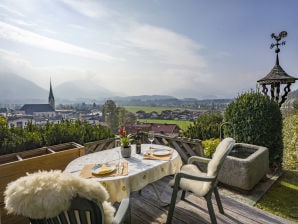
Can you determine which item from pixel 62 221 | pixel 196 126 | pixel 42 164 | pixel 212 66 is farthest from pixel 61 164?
pixel 212 66

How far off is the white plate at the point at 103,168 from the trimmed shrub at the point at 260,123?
3.29 meters

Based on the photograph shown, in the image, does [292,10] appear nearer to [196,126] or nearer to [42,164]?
[196,126]

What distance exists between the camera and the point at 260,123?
3881 mm

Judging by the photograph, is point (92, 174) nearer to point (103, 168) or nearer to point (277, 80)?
point (103, 168)

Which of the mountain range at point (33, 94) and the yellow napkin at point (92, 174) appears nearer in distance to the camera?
the yellow napkin at point (92, 174)

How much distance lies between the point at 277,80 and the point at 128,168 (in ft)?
15.0

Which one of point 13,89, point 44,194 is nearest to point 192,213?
point 44,194

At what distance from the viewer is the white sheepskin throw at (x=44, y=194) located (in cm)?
92

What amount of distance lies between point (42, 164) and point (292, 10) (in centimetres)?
637

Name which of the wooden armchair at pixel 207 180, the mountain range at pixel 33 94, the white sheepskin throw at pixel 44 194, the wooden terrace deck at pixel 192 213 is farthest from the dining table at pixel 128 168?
the mountain range at pixel 33 94

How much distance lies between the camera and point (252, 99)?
4.03 m

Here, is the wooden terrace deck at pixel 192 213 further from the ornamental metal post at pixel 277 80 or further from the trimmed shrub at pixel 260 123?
the ornamental metal post at pixel 277 80

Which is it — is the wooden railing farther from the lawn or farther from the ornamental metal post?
the ornamental metal post

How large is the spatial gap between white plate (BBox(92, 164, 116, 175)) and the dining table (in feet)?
0.07
